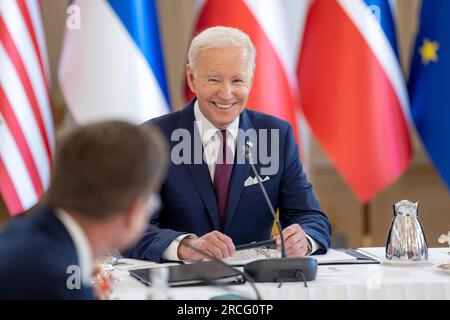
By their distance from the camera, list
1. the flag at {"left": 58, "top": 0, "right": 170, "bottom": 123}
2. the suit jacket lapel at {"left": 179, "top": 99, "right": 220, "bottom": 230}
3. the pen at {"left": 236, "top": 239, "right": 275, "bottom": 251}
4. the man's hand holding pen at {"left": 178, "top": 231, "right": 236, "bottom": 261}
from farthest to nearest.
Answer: the flag at {"left": 58, "top": 0, "right": 170, "bottom": 123} → the suit jacket lapel at {"left": 179, "top": 99, "right": 220, "bottom": 230} → the pen at {"left": 236, "top": 239, "right": 275, "bottom": 251} → the man's hand holding pen at {"left": 178, "top": 231, "right": 236, "bottom": 261}

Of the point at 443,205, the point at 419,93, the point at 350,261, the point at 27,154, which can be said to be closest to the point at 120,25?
the point at 27,154

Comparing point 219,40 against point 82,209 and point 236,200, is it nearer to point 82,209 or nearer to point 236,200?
point 236,200

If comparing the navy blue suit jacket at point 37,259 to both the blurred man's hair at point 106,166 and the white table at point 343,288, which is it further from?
the white table at point 343,288

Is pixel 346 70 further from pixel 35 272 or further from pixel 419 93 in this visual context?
pixel 35 272

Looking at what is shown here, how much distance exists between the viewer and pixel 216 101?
2.70 m

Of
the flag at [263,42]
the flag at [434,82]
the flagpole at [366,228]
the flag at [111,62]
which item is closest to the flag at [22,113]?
the flag at [111,62]

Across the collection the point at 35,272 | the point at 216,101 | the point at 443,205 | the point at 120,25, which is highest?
the point at 120,25

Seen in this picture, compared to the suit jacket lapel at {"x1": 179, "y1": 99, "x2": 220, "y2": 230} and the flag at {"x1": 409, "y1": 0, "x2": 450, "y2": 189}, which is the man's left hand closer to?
the suit jacket lapel at {"x1": 179, "y1": 99, "x2": 220, "y2": 230}

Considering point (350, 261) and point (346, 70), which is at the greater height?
point (346, 70)

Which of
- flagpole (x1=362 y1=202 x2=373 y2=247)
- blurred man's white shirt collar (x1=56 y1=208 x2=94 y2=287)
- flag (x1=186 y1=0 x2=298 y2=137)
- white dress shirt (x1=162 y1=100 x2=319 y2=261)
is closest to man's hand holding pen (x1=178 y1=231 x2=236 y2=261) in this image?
white dress shirt (x1=162 y1=100 x2=319 y2=261)

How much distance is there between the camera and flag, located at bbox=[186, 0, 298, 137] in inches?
156

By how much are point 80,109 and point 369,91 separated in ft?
5.57

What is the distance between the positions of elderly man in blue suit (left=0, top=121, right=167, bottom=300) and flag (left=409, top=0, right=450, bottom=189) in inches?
120

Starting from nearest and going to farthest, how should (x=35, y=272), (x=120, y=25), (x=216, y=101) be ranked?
(x=35, y=272) < (x=216, y=101) < (x=120, y=25)
